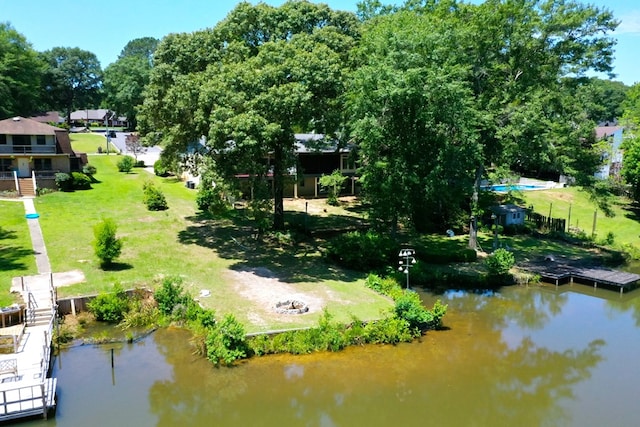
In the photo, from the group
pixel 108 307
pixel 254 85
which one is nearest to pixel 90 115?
pixel 254 85

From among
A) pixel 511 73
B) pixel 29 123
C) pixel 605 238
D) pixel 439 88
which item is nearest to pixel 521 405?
pixel 439 88

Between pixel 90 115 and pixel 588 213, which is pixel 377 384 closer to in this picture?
pixel 588 213

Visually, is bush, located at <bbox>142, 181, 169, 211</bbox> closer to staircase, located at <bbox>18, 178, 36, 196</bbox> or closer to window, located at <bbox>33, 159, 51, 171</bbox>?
staircase, located at <bbox>18, 178, 36, 196</bbox>

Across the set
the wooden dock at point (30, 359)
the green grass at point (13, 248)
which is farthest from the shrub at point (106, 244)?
the green grass at point (13, 248)

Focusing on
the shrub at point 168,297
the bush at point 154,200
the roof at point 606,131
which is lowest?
the shrub at point 168,297

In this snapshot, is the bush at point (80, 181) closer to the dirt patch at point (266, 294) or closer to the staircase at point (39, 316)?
the dirt patch at point (266, 294)

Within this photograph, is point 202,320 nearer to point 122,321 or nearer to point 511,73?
point 122,321

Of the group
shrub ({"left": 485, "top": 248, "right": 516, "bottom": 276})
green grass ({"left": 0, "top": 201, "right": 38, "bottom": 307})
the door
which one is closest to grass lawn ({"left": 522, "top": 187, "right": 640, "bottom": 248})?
shrub ({"left": 485, "top": 248, "right": 516, "bottom": 276})
